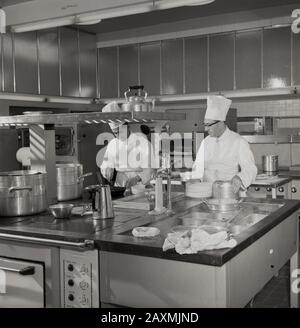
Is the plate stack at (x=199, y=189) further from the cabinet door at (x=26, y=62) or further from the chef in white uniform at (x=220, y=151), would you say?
the cabinet door at (x=26, y=62)

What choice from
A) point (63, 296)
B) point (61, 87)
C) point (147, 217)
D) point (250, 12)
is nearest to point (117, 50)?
point (61, 87)

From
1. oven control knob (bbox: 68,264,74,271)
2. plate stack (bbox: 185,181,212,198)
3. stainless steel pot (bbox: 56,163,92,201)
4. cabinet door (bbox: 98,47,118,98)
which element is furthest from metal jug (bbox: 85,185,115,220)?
cabinet door (bbox: 98,47,118,98)

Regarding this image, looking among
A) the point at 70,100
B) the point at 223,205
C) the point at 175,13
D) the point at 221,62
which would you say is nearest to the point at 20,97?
the point at 70,100

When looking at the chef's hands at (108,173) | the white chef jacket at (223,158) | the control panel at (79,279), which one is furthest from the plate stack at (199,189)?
the control panel at (79,279)

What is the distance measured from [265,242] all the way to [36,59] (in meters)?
5.04

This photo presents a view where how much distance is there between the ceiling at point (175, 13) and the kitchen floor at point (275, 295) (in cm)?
374

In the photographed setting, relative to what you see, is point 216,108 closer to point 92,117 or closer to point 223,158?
point 223,158

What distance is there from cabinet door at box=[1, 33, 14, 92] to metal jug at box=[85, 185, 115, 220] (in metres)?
3.88

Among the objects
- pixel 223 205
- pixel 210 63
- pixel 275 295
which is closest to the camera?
pixel 223 205

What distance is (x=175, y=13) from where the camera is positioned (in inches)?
261

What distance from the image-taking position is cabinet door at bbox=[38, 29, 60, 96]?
6672mm

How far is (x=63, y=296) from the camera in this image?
2385mm

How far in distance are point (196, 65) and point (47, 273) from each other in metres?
5.13

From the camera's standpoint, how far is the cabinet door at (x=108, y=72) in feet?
25.2
